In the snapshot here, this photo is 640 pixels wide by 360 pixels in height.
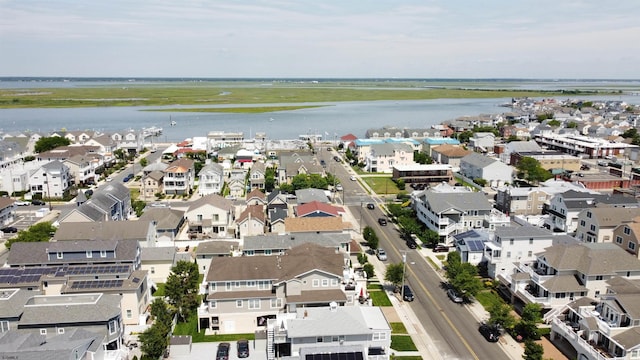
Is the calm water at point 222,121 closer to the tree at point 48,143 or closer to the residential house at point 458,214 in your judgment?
the tree at point 48,143

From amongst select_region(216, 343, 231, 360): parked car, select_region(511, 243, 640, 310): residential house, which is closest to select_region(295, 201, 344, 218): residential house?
select_region(511, 243, 640, 310): residential house

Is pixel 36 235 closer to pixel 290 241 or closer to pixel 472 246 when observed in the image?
pixel 290 241

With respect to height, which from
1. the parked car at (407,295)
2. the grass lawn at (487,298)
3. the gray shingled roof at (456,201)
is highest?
the gray shingled roof at (456,201)

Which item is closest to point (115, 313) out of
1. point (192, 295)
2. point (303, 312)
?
point (192, 295)

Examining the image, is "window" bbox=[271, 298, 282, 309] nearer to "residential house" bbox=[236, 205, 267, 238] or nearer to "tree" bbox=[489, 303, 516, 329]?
"tree" bbox=[489, 303, 516, 329]

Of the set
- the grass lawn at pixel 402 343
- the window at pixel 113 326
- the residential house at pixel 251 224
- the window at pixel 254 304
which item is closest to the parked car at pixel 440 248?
the grass lawn at pixel 402 343

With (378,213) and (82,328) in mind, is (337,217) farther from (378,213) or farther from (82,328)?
(82,328)
